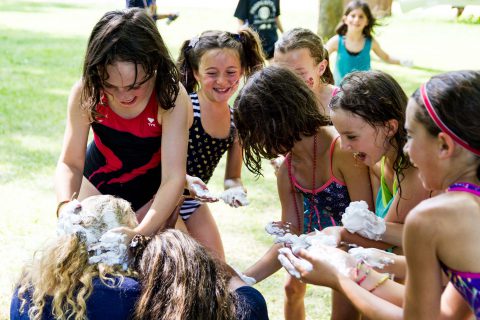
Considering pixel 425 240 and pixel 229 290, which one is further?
pixel 229 290

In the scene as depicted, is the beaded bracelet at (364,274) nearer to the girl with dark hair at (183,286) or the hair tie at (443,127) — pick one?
the girl with dark hair at (183,286)

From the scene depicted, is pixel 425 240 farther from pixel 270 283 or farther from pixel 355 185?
pixel 270 283

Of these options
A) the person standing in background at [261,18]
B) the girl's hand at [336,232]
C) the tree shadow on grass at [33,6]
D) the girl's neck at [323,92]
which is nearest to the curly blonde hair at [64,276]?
the girl's hand at [336,232]

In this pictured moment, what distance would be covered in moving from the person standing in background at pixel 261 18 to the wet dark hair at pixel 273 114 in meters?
5.82

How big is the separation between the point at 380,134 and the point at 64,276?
4.10ft

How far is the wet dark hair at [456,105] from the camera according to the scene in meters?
1.83

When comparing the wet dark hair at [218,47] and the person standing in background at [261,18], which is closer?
the wet dark hair at [218,47]

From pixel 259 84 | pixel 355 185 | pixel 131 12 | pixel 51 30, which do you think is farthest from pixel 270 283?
pixel 51 30

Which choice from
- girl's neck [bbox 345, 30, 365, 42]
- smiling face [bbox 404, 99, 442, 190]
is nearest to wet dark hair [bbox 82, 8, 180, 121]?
smiling face [bbox 404, 99, 442, 190]

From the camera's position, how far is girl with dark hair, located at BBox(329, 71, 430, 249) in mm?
2615

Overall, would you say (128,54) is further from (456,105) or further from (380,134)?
(456,105)

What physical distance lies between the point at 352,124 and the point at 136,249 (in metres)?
0.92

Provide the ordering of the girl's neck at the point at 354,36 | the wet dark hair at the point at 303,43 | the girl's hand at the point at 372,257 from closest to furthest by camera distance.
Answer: the girl's hand at the point at 372,257 → the wet dark hair at the point at 303,43 → the girl's neck at the point at 354,36

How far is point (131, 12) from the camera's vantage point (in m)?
→ 2.84
